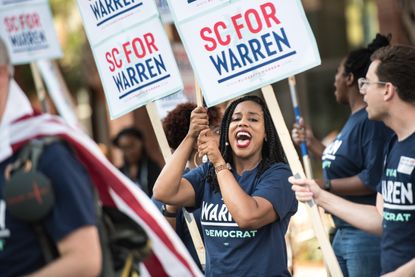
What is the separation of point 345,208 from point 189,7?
4.88ft

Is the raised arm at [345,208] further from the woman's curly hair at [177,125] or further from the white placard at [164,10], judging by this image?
the white placard at [164,10]

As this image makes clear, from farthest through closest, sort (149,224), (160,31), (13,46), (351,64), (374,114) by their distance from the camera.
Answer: (13,46) → (351,64) → (160,31) → (374,114) → (149,224)

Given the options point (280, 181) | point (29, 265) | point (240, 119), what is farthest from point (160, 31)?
Answer: point (29, 265)

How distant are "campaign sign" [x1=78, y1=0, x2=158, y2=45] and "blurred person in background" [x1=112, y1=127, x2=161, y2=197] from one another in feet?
13.3

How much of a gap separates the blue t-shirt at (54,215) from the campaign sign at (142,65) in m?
2.70

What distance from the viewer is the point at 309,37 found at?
18.3 feet

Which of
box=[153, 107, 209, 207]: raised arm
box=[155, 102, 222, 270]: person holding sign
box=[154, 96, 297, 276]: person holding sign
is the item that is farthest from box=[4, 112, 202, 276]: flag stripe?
box=[155, 102, 222, 270]: person holding sign

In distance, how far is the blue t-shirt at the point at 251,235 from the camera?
5477 millimetres

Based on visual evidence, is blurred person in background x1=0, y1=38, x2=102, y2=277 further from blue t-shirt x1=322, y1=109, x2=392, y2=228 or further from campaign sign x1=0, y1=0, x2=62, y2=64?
campaign sign x1=0, y1=0, x2=62, y2=64

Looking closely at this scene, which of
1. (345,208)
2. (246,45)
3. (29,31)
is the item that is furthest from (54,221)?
(29,31)

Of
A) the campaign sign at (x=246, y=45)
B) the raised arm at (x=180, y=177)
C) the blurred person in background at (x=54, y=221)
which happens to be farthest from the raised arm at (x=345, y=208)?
the blurred person in background at (x=54, y=221)

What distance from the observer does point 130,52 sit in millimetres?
6660

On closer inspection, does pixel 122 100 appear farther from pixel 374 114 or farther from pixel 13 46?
pixel 13 46

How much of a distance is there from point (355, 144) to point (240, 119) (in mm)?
1313
